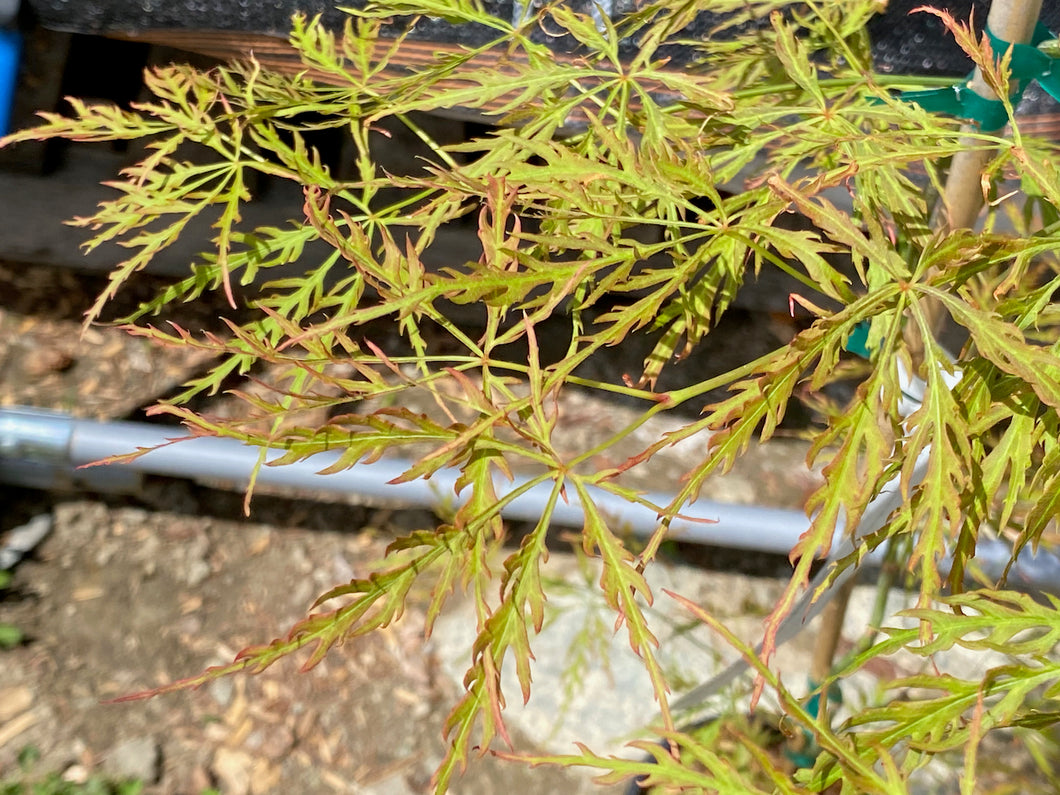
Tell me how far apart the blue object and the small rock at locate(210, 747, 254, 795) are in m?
0.97

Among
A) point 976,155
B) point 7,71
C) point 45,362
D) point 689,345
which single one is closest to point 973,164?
point 976,155

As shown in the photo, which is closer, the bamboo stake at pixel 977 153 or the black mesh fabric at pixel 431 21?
the bamboo stake at pixel 977 153

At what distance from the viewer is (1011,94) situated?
68cm

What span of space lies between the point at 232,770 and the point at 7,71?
3.59 feet

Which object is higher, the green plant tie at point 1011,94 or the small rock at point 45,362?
the green plant tie at point 1011,94

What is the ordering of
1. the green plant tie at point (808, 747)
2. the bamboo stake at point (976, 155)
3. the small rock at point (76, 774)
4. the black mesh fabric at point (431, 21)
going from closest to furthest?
1. the bamboo stake at point (976, 155)
2. the green plant tie at point (808, 747)
3. the black mesh fabric at point (431, 21)
4. the small rock at point (76, 774)

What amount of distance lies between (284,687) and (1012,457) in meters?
1.30

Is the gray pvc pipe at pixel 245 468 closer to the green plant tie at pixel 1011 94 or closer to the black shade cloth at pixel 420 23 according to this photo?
the black shade cloth at pixel 420 23

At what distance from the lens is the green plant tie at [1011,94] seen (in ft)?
2.19

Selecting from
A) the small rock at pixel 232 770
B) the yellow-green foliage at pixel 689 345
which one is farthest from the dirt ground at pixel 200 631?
the yellow-green foliage at pixel 689 345

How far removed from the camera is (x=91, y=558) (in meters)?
1.62

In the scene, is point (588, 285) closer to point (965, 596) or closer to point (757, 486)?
point (965, 596)

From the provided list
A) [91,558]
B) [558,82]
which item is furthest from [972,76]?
[91,558]

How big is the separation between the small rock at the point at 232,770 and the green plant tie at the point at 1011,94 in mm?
1302
